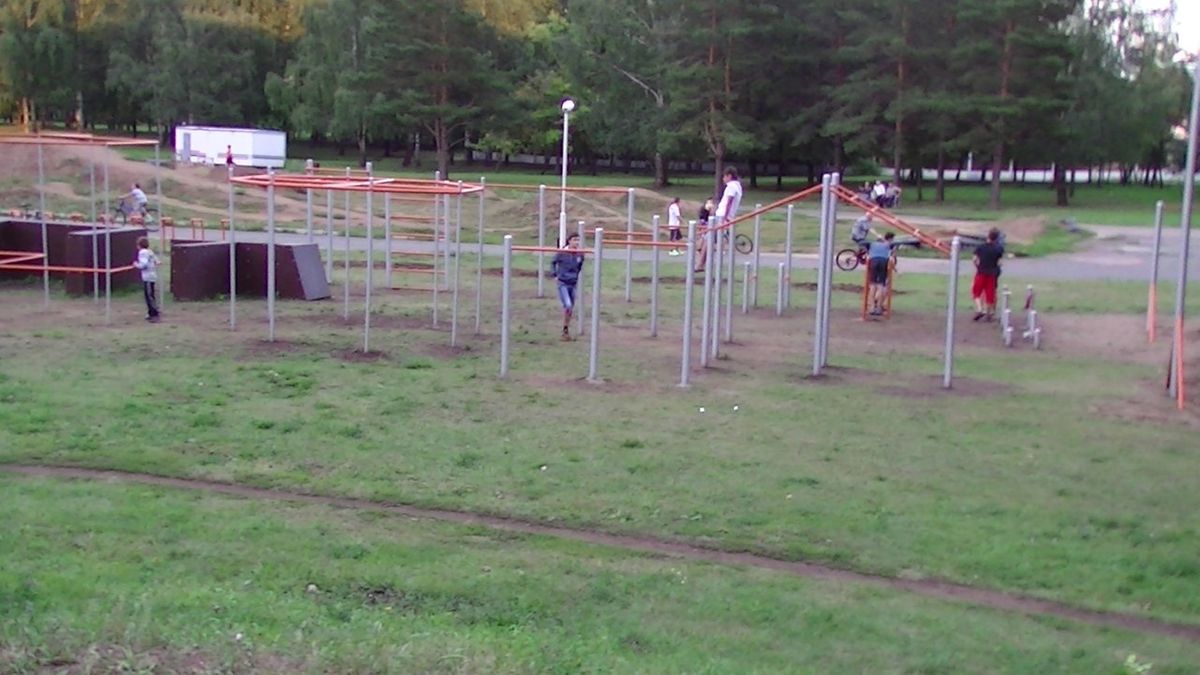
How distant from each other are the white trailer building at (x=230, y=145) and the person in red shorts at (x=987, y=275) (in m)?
43.6

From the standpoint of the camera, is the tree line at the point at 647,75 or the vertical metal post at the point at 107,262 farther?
the tree line at the point at 647,75

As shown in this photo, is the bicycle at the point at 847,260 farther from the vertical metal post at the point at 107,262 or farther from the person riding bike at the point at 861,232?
the vertical metal post at the point at 107,262

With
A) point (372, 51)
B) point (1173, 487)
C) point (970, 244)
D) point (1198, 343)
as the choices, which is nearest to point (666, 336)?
point (1198, 343)

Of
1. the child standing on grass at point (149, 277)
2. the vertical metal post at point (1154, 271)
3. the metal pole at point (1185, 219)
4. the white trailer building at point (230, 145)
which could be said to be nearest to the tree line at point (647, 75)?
the white trailer building at point (230, 145)

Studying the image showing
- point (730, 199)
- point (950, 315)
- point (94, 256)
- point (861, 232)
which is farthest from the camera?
point (861, 232)

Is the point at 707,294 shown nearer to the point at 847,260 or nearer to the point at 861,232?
the point at 861,232

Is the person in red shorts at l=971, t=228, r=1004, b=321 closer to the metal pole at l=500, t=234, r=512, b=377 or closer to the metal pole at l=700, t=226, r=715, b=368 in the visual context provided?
the metal pole at l=700, t=226, r=715, b=368

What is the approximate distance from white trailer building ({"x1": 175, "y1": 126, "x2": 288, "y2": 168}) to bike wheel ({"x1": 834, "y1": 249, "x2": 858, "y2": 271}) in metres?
35.9

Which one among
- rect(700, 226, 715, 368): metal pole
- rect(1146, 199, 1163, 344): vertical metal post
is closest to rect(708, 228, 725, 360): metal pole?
rect(700, 226, 715, 368): metal pole

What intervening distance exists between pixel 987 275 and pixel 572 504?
13.5 metres

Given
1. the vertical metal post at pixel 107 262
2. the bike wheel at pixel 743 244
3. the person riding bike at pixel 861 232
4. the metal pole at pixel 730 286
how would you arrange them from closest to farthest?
the metal pole at pixel 730 286 < the vertical metal post at pixel 107 262 < the person riding bike at pixel 861 232 < the bike wheel at pixel 743 244

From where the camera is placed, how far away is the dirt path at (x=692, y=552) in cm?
776

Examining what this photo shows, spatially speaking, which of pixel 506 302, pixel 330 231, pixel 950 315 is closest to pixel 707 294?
pixel 506 302

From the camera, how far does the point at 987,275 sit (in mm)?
21359
